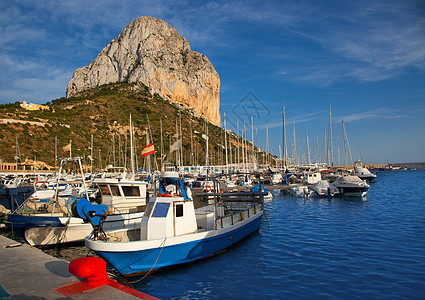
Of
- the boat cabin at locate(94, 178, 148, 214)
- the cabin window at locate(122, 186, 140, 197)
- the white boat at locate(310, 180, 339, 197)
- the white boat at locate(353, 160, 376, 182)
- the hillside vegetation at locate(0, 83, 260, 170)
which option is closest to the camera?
the boat cabin at locate(94, 178, 148, 214)

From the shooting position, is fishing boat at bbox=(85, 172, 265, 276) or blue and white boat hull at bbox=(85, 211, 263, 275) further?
fishing boat at bbox=(85, 172, 265, 276)

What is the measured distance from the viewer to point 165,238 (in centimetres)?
1202

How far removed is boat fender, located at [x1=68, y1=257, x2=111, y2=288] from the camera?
720 centimetres

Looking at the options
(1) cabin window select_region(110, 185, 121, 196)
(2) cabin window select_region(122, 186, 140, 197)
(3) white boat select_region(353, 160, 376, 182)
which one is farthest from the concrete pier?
(3) white boat select_region(353, 160, 376, 182)

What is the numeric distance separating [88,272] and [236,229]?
10.0m

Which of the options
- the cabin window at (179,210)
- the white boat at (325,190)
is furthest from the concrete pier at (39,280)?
the white boat at (325,190)

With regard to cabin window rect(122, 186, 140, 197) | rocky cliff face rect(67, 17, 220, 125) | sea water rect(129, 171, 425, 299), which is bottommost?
sea water rect(129, 171, 425, 299)

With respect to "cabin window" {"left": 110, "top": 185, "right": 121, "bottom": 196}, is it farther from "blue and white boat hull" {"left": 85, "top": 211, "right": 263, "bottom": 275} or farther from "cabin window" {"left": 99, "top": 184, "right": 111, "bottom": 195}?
"blue and white boat hull" {"left": 85, "top": 211, "right": 263, "bottom": 275}

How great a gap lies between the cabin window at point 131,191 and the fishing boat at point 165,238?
17.1 feet

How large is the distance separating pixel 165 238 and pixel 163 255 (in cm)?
74

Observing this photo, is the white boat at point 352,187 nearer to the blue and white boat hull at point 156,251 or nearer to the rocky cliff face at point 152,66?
the blue and white boat hull at point 156,251

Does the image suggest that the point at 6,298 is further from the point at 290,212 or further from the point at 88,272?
the point at 290,212

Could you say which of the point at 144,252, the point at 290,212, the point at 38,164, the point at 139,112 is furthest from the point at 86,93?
the point at 144,252

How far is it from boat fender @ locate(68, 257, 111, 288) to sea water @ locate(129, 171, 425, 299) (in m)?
3.57
